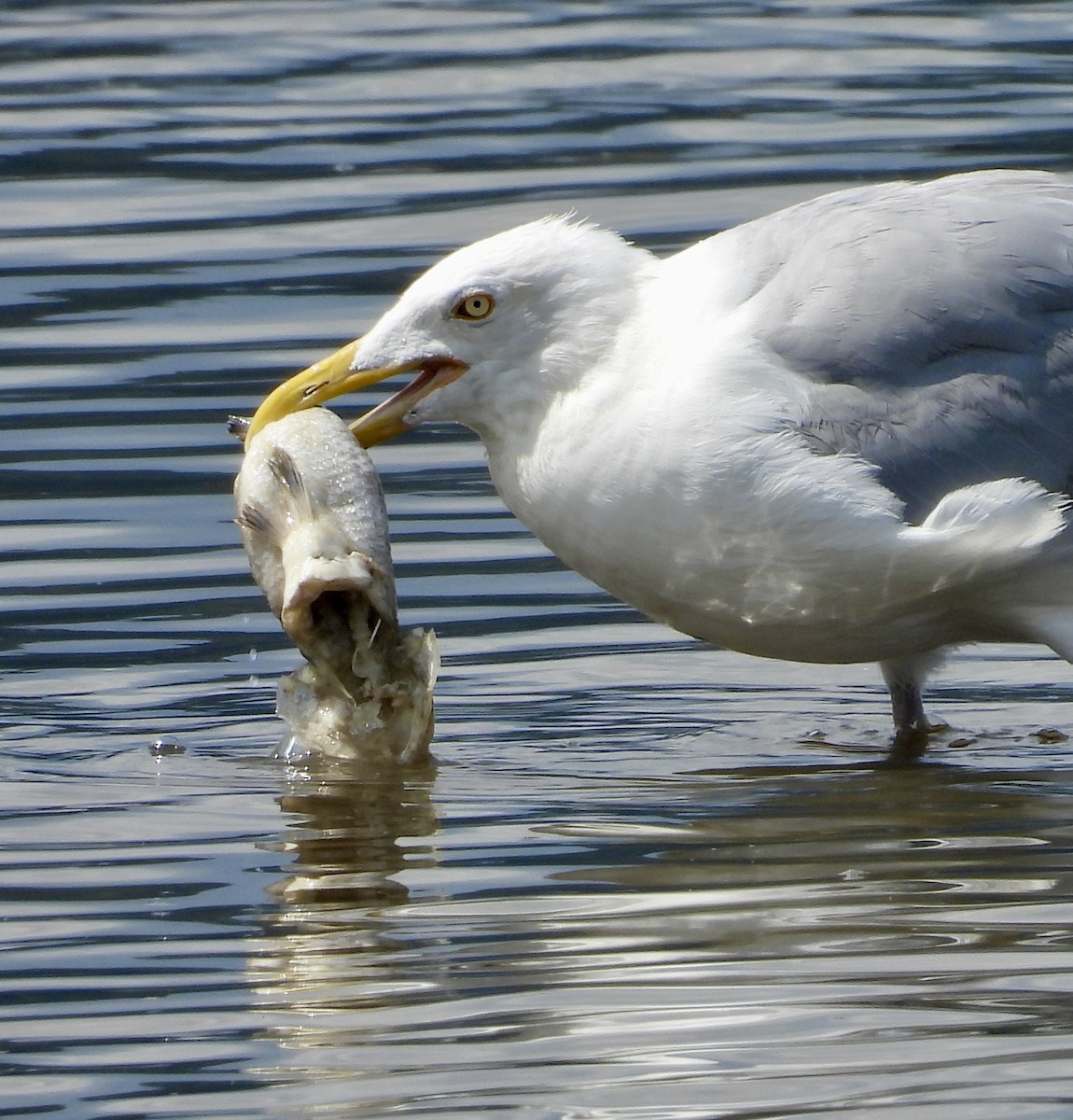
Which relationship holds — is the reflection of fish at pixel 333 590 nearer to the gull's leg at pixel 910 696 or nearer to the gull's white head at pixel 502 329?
the gull's white head at pixel 502 329

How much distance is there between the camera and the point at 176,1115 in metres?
4.64

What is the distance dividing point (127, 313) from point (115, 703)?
3.78 metres

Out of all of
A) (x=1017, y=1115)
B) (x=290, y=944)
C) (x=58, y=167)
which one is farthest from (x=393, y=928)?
(x=58, y=167)

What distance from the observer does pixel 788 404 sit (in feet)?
21.9

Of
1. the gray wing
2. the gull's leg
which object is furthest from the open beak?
the gull's leg

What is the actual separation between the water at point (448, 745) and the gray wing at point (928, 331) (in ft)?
2.74

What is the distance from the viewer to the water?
16.1 feet

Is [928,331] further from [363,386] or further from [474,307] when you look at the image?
[363,386]

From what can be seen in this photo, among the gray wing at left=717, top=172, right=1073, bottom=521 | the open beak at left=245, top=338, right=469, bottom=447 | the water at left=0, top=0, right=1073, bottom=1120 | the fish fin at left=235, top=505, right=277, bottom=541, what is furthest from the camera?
the open beak at left=245, top=338, right=469, bottom=447

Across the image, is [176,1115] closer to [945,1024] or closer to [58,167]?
[945,1024]

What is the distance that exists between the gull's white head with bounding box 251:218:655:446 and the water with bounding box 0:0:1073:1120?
94 centimetres

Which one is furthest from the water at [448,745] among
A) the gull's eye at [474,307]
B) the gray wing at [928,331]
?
the gull's eye at [474,307]

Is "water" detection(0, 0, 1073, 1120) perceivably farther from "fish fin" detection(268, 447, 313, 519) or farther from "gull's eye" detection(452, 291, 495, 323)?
"gull's eye" detection(452, 291, 495, 323)

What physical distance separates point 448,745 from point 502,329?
1138 mm
